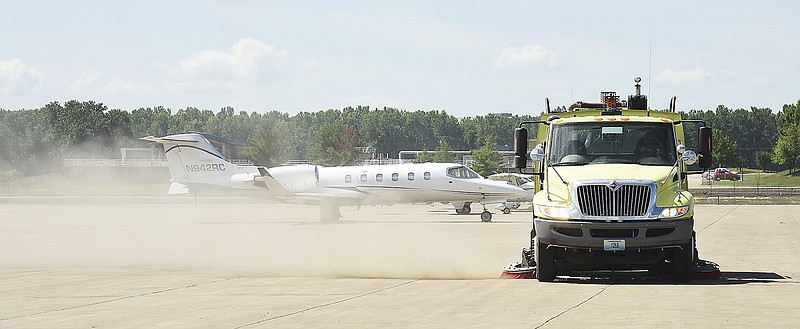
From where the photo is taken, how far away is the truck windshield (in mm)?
17859

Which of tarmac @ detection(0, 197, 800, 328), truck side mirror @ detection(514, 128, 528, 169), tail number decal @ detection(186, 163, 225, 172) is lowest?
tarmac @ detection(0, 197, 800, 328)

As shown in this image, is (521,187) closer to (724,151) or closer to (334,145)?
(334,145)

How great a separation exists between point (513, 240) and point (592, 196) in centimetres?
1735

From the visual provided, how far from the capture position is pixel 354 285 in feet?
58.3

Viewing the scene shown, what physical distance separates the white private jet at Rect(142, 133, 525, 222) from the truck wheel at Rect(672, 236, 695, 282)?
3050 centimetres

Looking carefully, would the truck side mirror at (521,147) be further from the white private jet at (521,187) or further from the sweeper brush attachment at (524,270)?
the white private jet at (521,187)

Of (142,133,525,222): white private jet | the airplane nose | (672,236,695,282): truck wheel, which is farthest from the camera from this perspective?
(142,133,525,222): white private jet

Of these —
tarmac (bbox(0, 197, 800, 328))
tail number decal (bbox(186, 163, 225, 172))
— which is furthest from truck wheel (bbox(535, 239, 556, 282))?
tail number decal (bbox(186, 163, 225, 172))

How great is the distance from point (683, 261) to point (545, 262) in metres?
2.19

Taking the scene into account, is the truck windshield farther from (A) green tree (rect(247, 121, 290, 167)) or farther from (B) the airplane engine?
(A) green tree (rect(247, 121, 290, 167))

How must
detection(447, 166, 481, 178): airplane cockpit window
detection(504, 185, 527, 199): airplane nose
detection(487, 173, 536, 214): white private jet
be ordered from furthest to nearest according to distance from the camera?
1. detection(487, 173, 536, 214): white private jet
2. detection(447, 166, 481, 178): airplane cockpit window
3. detection(504, 185, 527, 199): airplane nose

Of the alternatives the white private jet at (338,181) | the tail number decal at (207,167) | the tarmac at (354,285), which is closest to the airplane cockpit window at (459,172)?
the white private jet at (338,181)

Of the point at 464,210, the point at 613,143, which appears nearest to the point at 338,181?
the point at 464,210

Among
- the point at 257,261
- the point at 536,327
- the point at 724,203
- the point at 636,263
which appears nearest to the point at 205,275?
the point at 257,261
